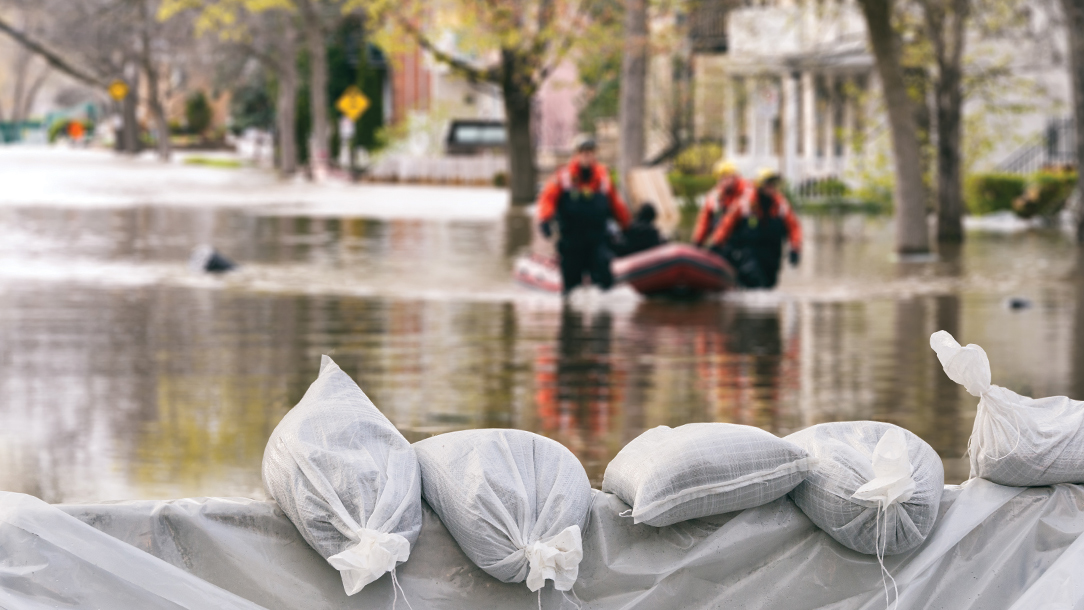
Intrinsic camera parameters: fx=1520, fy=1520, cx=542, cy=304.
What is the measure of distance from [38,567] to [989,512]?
230 centimetres

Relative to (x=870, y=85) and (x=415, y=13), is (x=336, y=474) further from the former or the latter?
(x=870, y=85)

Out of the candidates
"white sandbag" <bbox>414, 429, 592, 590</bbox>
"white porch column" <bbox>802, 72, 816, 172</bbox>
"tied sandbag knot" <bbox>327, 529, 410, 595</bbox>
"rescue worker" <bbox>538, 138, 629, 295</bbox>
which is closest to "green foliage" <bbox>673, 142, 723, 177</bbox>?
"white porch column" <bbox>802, 72, 816, 172</bbox>

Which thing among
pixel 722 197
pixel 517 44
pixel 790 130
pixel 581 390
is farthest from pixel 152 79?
pixel 581 390

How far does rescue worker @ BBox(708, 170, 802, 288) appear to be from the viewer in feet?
51.8

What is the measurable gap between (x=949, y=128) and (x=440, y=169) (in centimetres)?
2683

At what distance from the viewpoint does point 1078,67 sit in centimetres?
2281

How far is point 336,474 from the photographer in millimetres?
3543

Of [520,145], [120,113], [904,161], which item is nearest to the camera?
[904,161]

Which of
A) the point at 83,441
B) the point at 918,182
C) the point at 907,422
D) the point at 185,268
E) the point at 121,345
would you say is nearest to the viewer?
the point at 83,441

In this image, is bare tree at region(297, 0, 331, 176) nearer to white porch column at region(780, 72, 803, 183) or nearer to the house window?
the house window

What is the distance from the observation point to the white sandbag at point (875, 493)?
3615mm

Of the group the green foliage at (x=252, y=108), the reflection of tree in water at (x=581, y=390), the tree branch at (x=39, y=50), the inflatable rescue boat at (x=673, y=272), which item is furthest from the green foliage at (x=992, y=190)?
the green foliage at (x=252, y=108)

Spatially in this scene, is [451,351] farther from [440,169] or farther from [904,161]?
[440,169]

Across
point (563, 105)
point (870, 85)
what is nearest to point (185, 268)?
point (870, 85)
